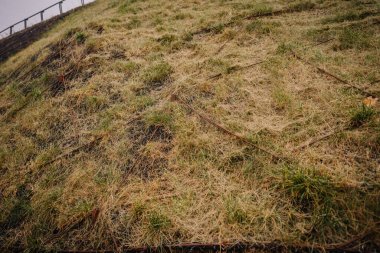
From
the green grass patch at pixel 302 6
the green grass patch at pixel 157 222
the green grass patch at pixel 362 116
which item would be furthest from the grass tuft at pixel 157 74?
the green grass patch at pixel 302 6

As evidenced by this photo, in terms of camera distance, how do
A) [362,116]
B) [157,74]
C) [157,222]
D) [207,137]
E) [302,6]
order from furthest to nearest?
[302,6] < [157,74] < [207,137] < [362,116] < [157,222]

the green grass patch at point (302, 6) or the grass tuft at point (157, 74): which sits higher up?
the green grass patch at point (302, 6)

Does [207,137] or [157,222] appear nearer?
[157,222]

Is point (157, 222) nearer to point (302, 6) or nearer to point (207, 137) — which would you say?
point (207, 137)

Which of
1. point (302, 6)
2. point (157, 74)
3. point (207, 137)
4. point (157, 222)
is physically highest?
point (302, 6)

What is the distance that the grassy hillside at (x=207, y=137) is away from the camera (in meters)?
2.54

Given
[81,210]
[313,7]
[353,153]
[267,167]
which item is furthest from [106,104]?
[313,7]

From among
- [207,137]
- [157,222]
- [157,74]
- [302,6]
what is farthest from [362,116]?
[302,6]

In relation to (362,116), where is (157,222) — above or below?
below

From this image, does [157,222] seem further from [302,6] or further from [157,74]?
[302,6]

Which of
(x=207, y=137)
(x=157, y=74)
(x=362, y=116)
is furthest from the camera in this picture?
(x=157, y=74)

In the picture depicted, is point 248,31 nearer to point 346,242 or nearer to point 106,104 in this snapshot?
point 106,104

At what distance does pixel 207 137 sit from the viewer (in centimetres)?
342

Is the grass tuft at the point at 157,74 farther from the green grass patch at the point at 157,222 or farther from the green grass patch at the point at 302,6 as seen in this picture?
the green grass patch at the point at 302,6
